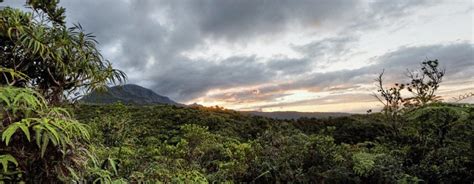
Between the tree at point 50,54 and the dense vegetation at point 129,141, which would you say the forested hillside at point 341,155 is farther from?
the tree at point 50,54

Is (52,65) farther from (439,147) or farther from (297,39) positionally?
Result: (297,39)

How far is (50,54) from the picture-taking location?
2.66 m

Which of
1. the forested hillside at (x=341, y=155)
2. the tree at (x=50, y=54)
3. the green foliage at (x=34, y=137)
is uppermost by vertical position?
the tree at (x=50, y=54)

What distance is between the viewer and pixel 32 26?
106 inches

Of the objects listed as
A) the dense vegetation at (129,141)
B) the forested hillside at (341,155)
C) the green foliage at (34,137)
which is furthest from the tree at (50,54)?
the forested hillside at (341,155)

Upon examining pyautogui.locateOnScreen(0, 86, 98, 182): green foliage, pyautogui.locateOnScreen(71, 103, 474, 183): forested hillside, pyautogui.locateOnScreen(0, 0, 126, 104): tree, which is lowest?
pyautogui.locateOnScreen(71, 103, 474, 183): forested hillside

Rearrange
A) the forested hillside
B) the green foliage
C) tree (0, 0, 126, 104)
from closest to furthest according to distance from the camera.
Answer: the green foliage, tree (0, 0, 126, 104), the forested hillside

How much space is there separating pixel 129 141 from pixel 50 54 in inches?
138

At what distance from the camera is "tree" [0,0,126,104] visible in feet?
8.46

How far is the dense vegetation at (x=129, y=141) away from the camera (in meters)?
2.07

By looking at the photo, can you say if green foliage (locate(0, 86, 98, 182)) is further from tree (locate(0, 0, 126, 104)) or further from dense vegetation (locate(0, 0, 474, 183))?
tree (locate(0, 0, 126, 104))

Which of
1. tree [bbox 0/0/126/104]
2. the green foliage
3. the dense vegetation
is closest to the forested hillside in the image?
the dense vegetation

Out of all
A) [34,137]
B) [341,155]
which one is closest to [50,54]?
[34,137]

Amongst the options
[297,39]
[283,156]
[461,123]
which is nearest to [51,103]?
[283,156]
